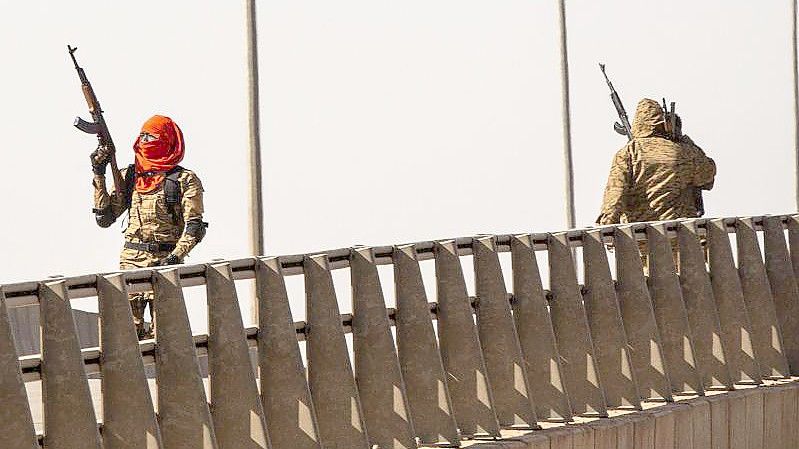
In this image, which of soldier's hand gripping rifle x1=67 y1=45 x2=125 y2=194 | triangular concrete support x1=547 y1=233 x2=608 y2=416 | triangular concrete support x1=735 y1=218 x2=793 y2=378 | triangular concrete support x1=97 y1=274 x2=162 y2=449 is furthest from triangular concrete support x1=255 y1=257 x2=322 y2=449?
triangular concrete support x1=735 y1=218 x2=793 y2=378

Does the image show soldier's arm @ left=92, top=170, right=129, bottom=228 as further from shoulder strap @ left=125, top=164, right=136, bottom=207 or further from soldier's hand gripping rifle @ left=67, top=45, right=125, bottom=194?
→ soldier's hand gripping rifle @ left=67, top=45, right=125, bottom=194

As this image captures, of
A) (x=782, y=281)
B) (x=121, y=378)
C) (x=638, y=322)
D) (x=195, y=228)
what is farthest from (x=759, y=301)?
(x=121, y=378)

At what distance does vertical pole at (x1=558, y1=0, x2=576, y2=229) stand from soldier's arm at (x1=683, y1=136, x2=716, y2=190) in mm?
640

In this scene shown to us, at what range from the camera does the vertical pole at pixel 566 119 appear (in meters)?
9.27

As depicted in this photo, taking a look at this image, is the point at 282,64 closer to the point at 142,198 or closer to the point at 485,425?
the point at 142,198

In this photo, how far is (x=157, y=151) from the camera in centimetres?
736

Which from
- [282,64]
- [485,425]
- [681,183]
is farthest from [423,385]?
[681,183]

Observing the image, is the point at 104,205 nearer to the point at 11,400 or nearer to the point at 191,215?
the point at 191,215

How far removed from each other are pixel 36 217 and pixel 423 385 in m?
3.05

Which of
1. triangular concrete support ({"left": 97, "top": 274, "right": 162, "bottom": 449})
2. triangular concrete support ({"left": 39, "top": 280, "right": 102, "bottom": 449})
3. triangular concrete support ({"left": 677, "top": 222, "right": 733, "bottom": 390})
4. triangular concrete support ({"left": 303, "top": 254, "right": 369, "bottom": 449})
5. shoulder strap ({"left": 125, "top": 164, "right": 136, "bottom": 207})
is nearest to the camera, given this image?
triangular concrete support ({"left": 39, "top": 280, "right": 102, "bottom": 449})

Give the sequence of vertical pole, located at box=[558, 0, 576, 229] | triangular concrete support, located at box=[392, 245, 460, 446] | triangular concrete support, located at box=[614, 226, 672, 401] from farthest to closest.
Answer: vertical pole, located at box=[558, 0, 576, 229]
triangular concrete support, located at box=[614, 226, 672, 401]
triangular concrete support, located at box=[392, 245, 460, 446]

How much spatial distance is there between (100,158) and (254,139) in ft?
2.21

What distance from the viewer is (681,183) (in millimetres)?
8766

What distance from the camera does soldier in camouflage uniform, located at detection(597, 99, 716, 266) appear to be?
853 centimetres
